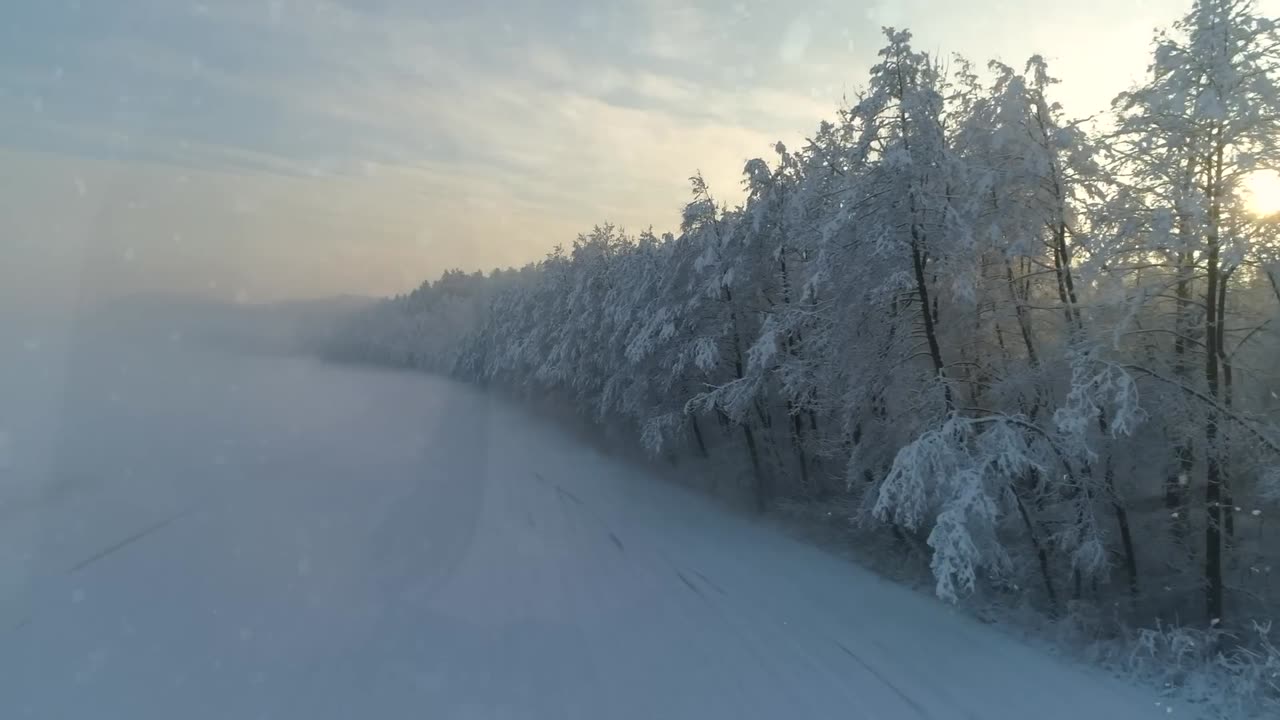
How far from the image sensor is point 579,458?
1224 inches

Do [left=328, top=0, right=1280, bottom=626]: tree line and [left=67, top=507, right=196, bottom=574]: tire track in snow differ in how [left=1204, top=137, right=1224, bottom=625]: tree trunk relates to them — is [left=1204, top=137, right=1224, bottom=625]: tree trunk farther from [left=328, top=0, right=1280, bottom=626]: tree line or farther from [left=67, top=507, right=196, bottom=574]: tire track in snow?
[left=67, top=507, right=196, bottom=574]: tire track in snow

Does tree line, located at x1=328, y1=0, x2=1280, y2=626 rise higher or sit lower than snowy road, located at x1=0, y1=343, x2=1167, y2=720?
higher

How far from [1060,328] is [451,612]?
39.3ft

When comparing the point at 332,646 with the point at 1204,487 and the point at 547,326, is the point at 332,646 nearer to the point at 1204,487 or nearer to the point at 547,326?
the point at 1204,487

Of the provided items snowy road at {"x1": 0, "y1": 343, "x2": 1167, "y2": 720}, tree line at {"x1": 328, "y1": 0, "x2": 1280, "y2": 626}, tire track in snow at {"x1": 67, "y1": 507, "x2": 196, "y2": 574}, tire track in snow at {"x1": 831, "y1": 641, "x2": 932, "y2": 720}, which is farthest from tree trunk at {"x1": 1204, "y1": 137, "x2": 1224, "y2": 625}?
tire track in snow at {"x1": 67, "y1": 507, "x2": 196, "y2": 574}

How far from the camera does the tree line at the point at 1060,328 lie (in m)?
10.2

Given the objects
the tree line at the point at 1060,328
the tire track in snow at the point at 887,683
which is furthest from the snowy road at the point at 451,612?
the tree line at the point at 1060,328

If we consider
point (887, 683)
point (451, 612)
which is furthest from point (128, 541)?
point (887, 683)

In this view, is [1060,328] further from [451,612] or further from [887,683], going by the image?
[451,612]

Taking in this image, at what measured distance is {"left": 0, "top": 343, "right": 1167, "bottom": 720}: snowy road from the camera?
870cm

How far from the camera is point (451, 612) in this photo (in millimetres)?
11523

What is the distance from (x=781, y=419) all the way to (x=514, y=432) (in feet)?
56.5

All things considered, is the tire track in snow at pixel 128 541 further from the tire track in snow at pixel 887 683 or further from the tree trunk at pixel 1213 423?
the tree trunk at pixel 1213 423

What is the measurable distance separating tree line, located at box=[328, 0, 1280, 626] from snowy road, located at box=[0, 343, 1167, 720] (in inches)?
75.4
